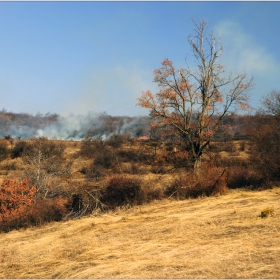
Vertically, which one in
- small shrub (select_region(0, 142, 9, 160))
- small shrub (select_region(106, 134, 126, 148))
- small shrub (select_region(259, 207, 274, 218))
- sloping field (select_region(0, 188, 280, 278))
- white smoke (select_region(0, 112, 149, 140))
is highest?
white smoke (select_region(0, 112, 149, 140))

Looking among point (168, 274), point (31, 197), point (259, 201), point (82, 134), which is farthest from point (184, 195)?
point (82, 134)

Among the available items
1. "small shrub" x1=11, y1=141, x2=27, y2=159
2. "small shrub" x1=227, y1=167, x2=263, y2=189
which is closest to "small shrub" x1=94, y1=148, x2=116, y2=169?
"small shrub" x1=11, y1=141, x2=27, y2=159

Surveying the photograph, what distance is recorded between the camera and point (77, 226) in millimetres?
14023

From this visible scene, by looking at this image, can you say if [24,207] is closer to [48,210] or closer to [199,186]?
[48,210]

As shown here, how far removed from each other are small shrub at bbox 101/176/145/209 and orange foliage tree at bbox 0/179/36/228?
3.58 metres

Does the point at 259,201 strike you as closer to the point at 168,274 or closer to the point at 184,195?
the point at 184,195

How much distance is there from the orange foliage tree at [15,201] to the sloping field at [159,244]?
103 cm

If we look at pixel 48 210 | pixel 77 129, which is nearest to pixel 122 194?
pixel 48 210

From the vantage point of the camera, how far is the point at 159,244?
10.2 m

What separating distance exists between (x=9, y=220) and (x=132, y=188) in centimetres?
590

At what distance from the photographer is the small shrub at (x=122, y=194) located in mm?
17688

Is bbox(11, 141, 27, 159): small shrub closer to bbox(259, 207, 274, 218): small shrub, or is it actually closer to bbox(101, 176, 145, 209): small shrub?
bbox(101, 176, 145, 209): small shrub

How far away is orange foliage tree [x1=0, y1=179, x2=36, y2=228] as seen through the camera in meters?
15.5

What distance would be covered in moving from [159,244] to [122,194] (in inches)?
306
